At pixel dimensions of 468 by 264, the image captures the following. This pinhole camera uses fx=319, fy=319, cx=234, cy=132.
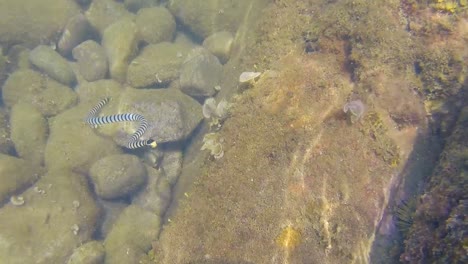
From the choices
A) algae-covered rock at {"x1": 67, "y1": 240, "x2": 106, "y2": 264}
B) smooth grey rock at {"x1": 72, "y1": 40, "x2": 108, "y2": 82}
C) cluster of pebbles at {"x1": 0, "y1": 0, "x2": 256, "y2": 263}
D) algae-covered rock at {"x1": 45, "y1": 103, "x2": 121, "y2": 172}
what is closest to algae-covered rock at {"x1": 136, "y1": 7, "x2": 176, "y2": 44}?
cluster of pebbles at {"x1": 0, "y1": 0, "x2": 256, "y2": 263}

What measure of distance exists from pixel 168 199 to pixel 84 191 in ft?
5.86

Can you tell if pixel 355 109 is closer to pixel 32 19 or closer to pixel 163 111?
pixel 163 111

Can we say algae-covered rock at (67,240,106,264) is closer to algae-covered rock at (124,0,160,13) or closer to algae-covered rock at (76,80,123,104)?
algae-covered rock at (76,80,123,104)

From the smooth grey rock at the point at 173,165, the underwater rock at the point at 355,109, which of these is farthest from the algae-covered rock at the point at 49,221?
the underwater rock at the point at 355,109

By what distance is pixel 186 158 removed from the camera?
723 cm

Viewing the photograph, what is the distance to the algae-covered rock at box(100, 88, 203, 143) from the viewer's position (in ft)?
22.9

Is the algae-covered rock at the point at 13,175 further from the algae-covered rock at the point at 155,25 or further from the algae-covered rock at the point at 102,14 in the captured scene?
the algae-covered rock at the point at 102,14

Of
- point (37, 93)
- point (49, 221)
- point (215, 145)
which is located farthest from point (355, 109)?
point (37, 93)

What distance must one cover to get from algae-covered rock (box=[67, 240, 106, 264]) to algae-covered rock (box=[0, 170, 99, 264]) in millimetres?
389

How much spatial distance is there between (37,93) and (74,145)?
6.81ft

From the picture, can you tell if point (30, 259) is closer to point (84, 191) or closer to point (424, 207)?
point (84, 191)

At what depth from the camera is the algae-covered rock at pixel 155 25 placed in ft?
28.5

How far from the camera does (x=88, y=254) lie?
595 centimetres

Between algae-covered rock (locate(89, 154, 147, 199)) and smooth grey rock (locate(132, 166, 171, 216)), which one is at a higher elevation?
algae-covered rock (locate(89, 154, 147, 199))
